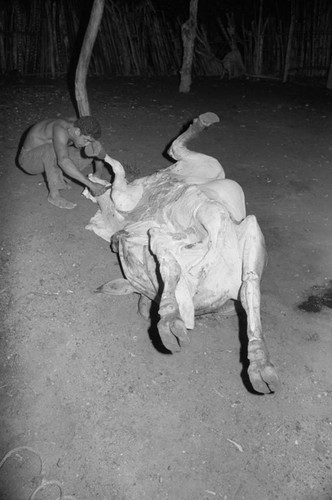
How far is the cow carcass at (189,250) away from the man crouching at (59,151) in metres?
0.64

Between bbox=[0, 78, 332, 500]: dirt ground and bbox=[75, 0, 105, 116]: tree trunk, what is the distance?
1.01m

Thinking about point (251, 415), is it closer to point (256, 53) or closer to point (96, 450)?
point (96, 450)

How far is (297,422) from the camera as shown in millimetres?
2682

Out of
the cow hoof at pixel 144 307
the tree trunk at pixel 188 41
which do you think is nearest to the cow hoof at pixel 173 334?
the cow hoof at pixel 144 307

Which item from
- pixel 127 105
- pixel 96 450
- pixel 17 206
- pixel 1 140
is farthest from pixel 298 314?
pixel 127 105

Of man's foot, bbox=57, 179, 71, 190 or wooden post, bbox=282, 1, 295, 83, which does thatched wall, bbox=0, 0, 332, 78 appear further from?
man's foot, bbox=57, 179, 71, 190

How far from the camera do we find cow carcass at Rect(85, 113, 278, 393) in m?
2.63

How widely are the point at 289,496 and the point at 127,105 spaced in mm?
7359

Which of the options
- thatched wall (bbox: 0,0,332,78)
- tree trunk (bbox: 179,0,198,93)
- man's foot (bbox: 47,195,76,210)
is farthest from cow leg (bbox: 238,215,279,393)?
thatched wall (bbox: 0,0,332,78)

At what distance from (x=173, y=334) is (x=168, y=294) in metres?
0.33

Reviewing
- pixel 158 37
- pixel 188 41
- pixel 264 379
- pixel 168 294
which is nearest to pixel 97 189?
pixel 168 294

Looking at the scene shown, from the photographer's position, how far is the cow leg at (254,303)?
2402 millimetres

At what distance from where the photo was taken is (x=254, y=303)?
2.77 metres

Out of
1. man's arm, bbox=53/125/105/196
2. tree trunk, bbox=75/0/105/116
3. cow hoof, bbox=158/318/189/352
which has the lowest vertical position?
cow hoof, bbox=158/318/189/352
